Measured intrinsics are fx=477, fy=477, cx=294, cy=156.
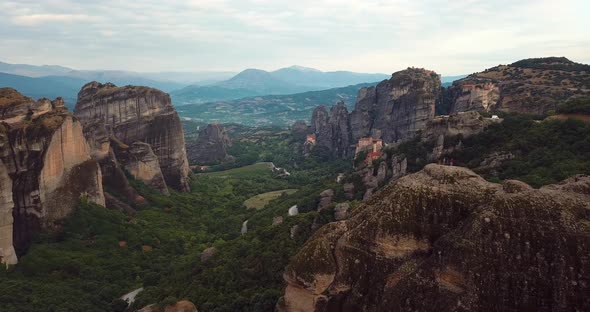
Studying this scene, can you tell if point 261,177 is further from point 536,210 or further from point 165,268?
point 536,210

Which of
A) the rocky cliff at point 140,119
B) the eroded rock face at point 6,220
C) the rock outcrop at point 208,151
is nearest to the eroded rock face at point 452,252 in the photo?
the eroded rock face at point 6,220

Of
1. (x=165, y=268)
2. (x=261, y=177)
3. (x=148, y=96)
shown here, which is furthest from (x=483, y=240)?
(x=261, y=177)

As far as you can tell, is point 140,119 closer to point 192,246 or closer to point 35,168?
point 192,246

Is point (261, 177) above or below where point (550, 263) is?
below

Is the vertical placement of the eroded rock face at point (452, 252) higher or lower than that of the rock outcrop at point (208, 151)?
higher

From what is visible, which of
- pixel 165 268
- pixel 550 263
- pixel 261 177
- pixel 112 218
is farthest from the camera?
pixel 261 177

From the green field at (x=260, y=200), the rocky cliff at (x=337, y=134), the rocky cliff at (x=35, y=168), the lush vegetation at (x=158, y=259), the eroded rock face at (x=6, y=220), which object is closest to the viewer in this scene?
the lush vegetation at (x=158, y=259)

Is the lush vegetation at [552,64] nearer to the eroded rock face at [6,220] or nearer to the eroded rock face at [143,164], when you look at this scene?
the eroded rock face at [143,164]

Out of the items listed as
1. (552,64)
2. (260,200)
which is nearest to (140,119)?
(260,200)
